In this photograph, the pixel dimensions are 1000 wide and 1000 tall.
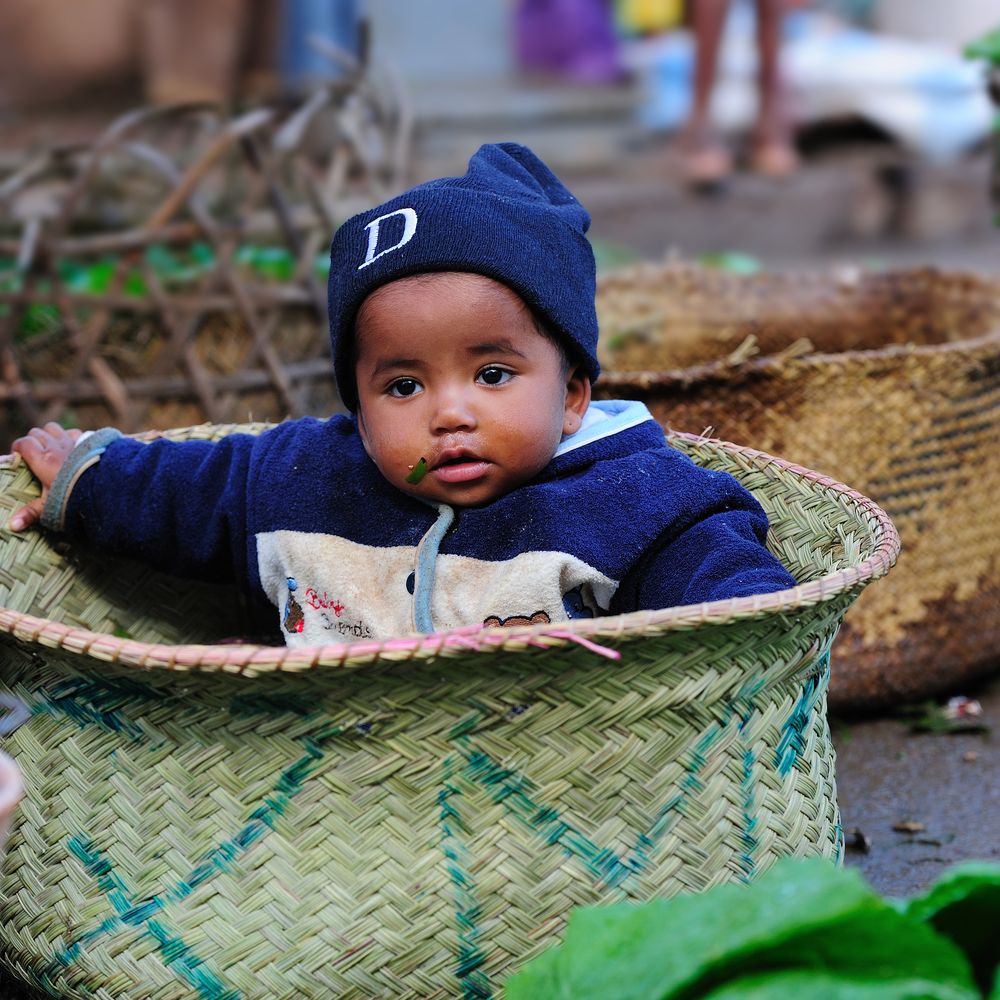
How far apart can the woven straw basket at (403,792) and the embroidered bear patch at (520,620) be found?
0.44 meters

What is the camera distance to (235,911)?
1.70 meters

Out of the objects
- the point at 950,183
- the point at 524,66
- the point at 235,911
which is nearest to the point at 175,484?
the point at 235,911

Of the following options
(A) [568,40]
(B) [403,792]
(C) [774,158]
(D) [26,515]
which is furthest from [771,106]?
(B) [403,792]

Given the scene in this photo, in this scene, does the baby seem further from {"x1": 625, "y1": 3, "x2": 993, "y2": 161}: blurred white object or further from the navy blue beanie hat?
{"x1": 625, "y1": 3, "x2": 993, "y2": 161}: blurred white object

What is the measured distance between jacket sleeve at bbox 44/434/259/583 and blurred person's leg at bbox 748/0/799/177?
4.64 metres

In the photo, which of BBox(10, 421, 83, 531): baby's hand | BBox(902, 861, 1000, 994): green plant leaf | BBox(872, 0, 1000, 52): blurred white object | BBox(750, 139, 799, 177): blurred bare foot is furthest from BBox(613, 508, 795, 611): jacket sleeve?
BBox(872, 0, 1000, 52): blurred white object

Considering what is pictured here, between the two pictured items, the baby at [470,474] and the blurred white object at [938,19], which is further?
the blurred white object at [938,19]

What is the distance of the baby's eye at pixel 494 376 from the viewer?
213cm

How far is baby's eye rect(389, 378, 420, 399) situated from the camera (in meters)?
2.15

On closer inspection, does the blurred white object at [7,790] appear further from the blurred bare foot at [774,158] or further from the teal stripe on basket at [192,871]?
the blurred bare foot at [774,158]

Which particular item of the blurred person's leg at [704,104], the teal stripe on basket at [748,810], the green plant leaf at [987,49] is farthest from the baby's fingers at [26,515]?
the blurred person's leg at [704,104]

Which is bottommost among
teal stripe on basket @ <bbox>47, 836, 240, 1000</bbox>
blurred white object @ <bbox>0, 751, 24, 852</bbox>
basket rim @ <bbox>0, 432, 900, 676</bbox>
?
teal stripe on basket @ <bbox>47, 836, 240, 1000</bbox>

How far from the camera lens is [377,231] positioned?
2.16 metres

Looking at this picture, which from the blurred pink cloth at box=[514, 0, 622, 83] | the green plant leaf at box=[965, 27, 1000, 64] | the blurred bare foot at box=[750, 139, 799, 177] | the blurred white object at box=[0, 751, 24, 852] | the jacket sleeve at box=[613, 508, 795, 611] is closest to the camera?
the blurred white object at box=[0, 751, 24, 852]
